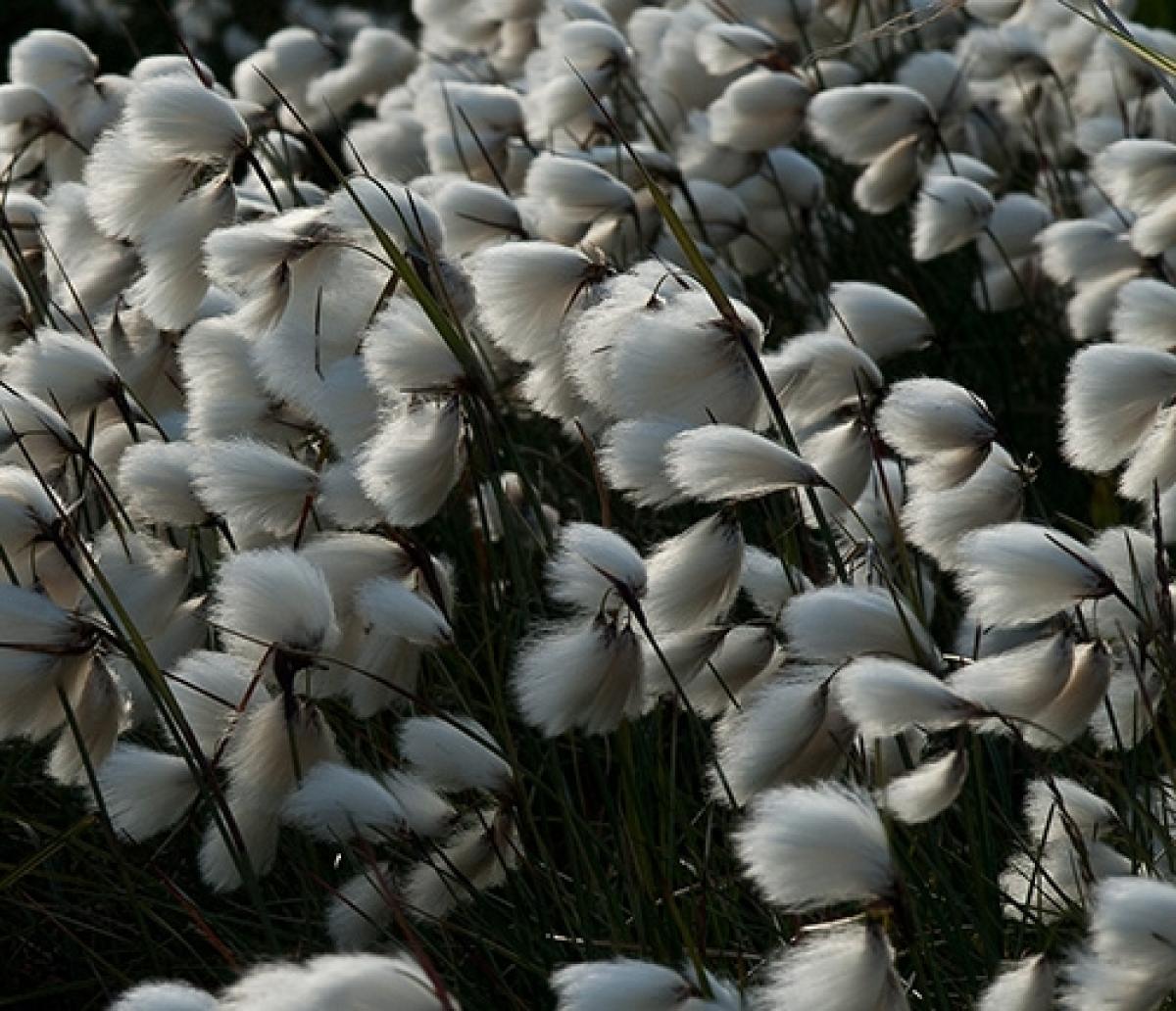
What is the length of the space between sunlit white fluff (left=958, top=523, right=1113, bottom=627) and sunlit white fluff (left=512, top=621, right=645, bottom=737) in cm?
26

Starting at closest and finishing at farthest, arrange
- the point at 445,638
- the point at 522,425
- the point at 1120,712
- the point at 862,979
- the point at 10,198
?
the point at 862,979, the point at 445,638, the point at 1120,712, the point at 10,198, the point at 522,425

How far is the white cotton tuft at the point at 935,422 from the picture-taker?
5.82 ft

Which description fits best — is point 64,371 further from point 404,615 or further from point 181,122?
point 404,615

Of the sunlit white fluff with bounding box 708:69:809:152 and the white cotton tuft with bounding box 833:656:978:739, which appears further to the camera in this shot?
the sunlit white fluff with bounding box 708:69:809:152

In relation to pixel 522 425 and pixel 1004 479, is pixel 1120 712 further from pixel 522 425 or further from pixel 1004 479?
pixel 522 425

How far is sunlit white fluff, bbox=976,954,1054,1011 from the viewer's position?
4.30 feet

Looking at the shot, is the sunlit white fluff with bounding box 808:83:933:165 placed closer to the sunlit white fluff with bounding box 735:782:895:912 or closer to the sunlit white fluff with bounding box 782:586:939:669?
the sunlit white fluff with bounding box 782:586:939:669

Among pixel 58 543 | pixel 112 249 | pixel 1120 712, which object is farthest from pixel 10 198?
pixel 1120 712

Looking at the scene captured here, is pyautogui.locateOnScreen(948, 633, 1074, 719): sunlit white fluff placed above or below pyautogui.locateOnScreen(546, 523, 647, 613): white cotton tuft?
below

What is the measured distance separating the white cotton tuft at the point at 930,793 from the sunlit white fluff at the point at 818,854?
247 millimetres

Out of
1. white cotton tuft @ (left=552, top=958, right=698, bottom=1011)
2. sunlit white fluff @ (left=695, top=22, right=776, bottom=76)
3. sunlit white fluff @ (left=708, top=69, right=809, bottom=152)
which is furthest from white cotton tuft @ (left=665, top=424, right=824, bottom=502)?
sunlit white fluff @ (left=695, top=22, right=776, bottom=76)

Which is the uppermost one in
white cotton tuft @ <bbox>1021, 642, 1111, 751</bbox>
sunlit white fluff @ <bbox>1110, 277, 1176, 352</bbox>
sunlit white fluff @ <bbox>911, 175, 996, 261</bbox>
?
sunlit white fluff @ <bbox>1110, 277, 1176, 352</bbox>

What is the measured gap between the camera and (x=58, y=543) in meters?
1.66

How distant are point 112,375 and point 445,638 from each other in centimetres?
46
